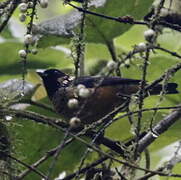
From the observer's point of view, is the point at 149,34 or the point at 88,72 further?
the point at 88,72

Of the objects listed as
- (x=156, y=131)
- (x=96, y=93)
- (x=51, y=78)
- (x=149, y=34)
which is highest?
(x=149, y=34)

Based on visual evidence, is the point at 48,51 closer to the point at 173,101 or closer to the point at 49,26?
the point at 49,26

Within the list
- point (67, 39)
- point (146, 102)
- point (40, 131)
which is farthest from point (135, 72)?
point (40, 131)

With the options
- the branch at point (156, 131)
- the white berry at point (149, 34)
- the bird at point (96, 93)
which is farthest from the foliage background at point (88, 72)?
the white berry at point (149, 34)

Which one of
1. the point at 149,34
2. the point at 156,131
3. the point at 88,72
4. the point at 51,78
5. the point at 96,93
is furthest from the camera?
the point at 51,78

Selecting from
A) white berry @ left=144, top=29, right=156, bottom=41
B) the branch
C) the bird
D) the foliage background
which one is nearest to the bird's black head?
the bird

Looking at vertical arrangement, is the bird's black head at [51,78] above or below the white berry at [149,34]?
below

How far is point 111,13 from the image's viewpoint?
3182mm

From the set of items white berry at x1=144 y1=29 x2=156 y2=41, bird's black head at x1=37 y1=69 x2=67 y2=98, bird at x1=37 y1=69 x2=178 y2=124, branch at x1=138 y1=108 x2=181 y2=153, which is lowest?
bird's black head at x1=37 y1=69 x2=67 y2=98

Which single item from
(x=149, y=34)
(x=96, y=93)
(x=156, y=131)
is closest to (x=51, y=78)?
(x=96, y=93)

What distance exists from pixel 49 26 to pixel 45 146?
66 centimetres

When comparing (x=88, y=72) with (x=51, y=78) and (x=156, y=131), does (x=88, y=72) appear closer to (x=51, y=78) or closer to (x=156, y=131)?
(x=51, y=78)

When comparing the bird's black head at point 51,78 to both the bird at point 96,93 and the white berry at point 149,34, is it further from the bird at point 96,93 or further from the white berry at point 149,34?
the white berry at point 149,34

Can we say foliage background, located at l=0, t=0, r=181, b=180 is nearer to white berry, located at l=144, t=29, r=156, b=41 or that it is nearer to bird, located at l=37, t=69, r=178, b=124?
bird, located at l=37, t=69, r=178, b=124
